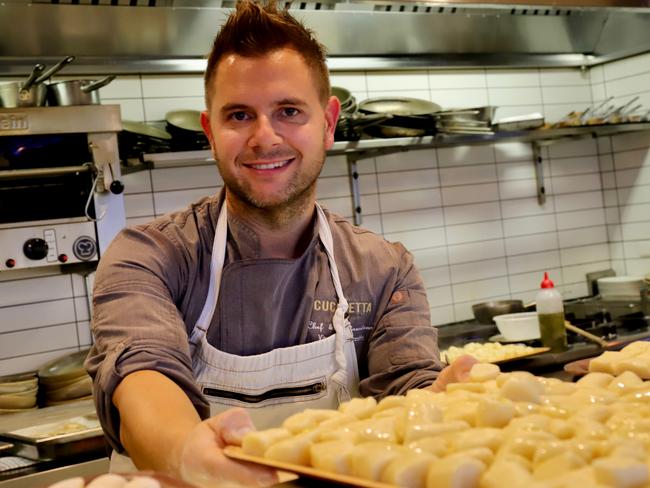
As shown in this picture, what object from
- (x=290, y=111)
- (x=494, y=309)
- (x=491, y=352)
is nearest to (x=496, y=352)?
(x=491, y=352)

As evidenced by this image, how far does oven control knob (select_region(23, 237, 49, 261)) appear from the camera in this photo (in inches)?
128

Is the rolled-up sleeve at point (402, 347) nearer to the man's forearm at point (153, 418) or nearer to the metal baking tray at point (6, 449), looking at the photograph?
the man's forearm at point (153, 418)

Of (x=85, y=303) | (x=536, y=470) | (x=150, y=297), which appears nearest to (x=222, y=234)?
(x=150, y=297)

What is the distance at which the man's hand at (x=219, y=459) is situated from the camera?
102 centimetres

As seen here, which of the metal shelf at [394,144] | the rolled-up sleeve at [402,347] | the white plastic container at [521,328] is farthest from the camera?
the white plastic container at [521,328]

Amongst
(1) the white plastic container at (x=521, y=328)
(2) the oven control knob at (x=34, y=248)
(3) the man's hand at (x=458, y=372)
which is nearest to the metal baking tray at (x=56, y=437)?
(2) the oven control knob at (x=34, y=248)

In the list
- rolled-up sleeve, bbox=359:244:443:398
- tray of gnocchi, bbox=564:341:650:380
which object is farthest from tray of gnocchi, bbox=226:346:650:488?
rolled-up sleeve, bbox=359:244:443:398

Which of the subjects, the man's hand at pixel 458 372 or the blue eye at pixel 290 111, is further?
the blue eye at pixel 290 111

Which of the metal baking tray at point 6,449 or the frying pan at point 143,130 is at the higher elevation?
the frying pan at point 143,130

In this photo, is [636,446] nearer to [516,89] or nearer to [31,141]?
[31,141]

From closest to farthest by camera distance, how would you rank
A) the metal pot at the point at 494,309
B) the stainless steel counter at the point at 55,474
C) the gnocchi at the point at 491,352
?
1. the stainless steel counter at the point at 55,474
2. the gnocchi at the point at 491,352
3. the metal pot at the point at 494,309

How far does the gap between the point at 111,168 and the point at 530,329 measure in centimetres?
181

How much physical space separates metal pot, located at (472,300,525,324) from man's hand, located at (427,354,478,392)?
2741mm

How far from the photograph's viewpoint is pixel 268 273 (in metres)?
1.96
